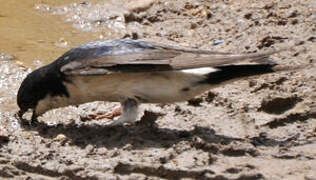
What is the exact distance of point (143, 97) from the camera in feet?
17.5

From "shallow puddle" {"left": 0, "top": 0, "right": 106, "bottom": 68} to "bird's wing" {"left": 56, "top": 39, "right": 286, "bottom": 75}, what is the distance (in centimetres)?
134

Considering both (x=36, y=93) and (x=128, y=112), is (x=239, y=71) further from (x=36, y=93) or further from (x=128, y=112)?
(x=36, y=93)

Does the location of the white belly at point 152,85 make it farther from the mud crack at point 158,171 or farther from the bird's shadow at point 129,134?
the mud crack at point 158,171

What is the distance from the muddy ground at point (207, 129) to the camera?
4613 millimetres

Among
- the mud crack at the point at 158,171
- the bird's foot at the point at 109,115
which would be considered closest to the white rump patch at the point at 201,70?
the bird's foot at the point at 109,115

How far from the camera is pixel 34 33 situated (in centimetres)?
742

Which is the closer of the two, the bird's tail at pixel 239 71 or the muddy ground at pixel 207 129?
the muddy ground at pixel 207 129

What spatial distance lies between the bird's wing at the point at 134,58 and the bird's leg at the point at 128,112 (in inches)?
9.4

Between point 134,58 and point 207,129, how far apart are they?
0.68 metres

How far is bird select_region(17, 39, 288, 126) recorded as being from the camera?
5219 mm

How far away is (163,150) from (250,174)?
670 mm

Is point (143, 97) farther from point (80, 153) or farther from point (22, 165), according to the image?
point (22, 165)

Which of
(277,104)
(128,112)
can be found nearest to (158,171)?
(128,112)

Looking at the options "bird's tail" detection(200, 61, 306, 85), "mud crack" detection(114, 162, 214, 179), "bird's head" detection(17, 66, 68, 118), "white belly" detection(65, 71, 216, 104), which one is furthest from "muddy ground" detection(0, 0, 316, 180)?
"bird's tail" detection(200, 61, 306, 85)
